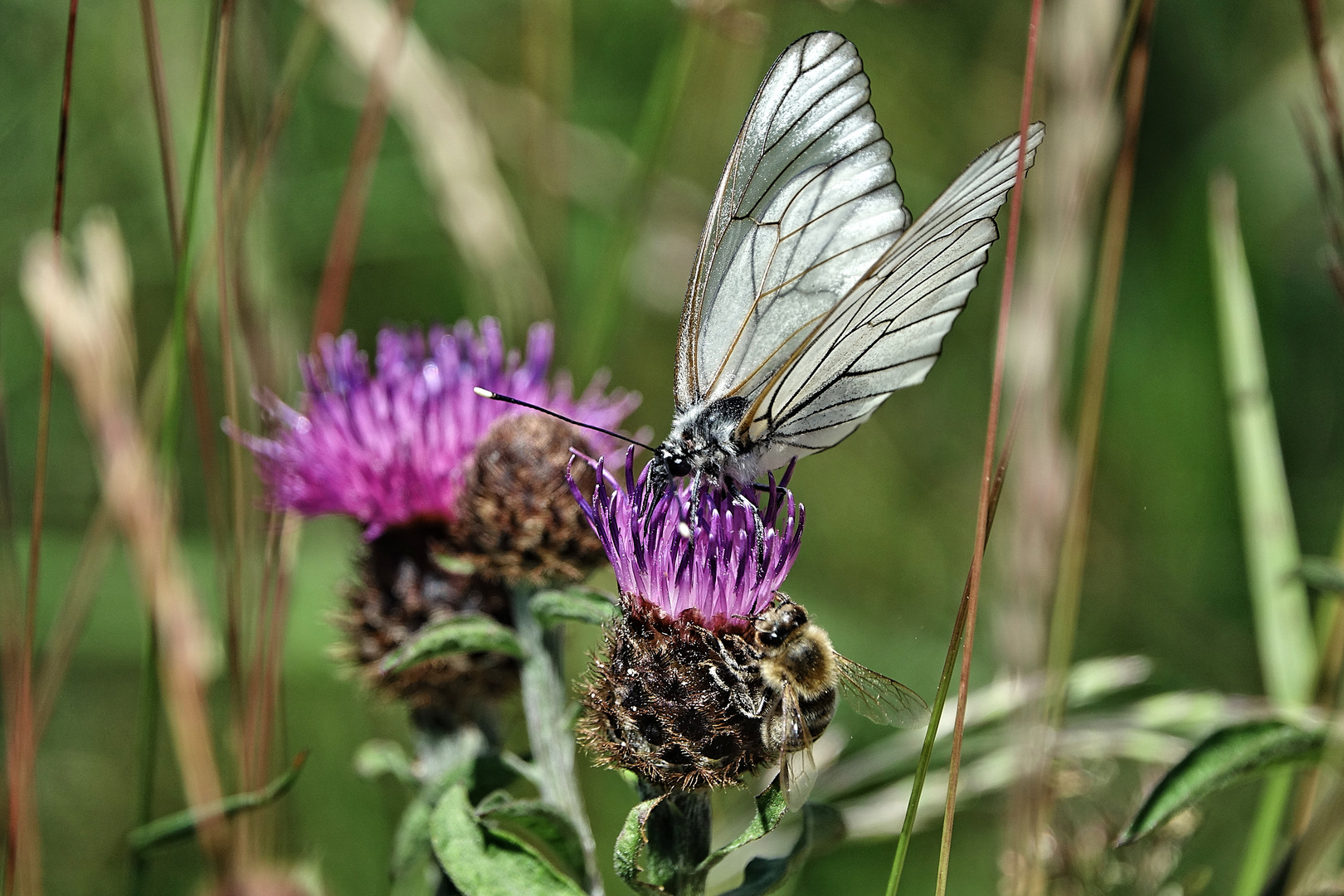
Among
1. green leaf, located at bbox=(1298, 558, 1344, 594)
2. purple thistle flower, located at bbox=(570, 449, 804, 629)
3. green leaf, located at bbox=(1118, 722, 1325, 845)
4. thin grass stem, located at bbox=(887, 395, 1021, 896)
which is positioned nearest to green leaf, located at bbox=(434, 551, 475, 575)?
purple thistle flower, located at bbox=(570, 449, 804, 629)

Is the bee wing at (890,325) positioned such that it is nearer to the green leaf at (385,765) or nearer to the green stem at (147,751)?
the green leaf at (385,765)

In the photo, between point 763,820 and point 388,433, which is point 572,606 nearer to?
point 763,820

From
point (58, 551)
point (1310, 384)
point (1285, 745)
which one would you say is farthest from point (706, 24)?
point (58, 551)

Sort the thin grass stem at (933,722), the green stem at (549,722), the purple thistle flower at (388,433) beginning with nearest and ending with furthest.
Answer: the thin grass stem at (933,722), the green stem at (549,722), the purple thistle flower at (388,433)

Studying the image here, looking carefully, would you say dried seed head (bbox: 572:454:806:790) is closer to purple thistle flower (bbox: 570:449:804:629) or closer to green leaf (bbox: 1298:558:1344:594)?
purple thistle flower (bbox: 570:449:804:629)

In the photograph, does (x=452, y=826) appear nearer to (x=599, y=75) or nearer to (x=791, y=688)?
(x=791, y=688)

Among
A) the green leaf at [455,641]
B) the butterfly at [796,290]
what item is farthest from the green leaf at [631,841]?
the butterfly at [796,290]
